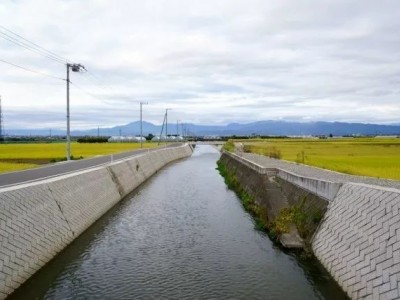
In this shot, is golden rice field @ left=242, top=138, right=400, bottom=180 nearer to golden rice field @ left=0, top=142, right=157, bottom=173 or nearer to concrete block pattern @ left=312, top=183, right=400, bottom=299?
concrete block pattern @ left=312, top=183, right=400, bottom=299

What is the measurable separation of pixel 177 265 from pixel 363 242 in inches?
251

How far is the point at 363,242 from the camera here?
11414 millimetres

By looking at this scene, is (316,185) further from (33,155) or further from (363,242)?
(33,155)

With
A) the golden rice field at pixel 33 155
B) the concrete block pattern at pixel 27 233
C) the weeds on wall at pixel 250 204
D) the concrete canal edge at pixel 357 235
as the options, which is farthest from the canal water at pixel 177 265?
the golden rice field at pixel 33 155

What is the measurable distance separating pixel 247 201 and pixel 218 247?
10798 mm

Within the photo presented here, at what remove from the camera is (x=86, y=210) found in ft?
69.0

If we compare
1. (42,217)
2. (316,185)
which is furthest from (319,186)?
(42,217)

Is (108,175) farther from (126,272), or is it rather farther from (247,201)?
(126,272)

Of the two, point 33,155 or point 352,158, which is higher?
point 352,158

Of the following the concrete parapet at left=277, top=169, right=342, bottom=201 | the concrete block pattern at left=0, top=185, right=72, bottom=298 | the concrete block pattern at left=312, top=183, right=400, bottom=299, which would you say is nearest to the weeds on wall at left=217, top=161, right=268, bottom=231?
the concrete parapet at left=277, top=169, right=342, bottom=201

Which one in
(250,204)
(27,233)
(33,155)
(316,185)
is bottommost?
(250,204)

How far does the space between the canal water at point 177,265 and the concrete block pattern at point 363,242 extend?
0.74 m

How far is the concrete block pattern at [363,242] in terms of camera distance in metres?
9.62

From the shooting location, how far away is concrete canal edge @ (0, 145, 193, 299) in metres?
12.0
